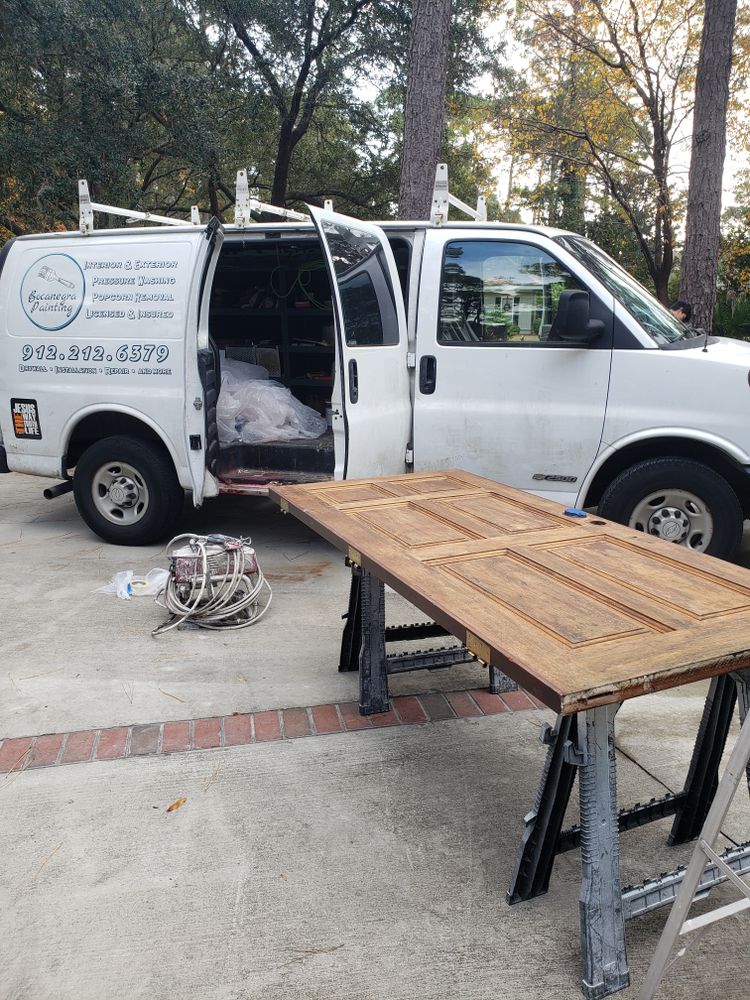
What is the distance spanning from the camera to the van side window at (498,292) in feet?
16.9

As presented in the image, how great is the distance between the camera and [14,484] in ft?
26.5

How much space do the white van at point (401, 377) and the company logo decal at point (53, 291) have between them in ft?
0.04

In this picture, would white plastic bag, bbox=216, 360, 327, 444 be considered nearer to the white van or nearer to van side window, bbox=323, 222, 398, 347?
the white van

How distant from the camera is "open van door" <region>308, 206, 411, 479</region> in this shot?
16.3 ft

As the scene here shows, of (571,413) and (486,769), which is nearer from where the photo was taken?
(486,769)

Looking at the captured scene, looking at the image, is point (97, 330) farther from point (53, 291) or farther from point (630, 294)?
point (630, 294)

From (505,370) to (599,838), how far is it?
3.55 metres

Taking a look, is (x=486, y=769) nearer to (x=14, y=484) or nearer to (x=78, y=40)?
(x=14, y=484)

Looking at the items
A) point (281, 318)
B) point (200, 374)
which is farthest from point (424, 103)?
point (200, 374)

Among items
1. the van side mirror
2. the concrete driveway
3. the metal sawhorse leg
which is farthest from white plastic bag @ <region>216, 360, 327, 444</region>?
the metal sawhorse leg

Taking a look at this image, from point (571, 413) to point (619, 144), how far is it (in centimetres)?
1546

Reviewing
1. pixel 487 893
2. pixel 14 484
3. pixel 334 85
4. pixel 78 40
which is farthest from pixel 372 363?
pixel 334 85

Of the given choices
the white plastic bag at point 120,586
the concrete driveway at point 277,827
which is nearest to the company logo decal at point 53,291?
the white plastic bag at point 120,586

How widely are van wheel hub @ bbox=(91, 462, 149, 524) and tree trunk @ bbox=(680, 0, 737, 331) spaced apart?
6.82m
